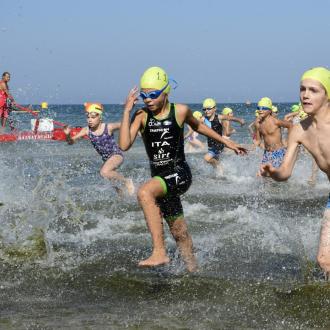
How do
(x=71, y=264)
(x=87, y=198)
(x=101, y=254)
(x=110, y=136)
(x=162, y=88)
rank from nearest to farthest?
(x=162, y=88), (x=71, y=264), (x=101, y=254), (x=110, y=136), (x=87, y=198)

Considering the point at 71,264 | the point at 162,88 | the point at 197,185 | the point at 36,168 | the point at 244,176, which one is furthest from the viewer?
the point at 36,168

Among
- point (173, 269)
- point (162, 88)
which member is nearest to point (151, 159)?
point (162, 88)

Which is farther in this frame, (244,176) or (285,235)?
(244,176)

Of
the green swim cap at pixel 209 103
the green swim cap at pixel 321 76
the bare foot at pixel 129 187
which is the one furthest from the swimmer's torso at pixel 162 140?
the green swim cap at pixel 209 103

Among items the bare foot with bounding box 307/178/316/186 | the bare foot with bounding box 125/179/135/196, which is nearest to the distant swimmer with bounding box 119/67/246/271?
the bare foot with bounding box 125/179/135/196

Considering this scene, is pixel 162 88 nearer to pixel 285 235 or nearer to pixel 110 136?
pixel 285 235

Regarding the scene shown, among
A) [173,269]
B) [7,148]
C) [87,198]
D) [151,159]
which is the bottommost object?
[7,148]

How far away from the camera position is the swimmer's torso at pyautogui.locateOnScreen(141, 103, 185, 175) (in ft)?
19.2

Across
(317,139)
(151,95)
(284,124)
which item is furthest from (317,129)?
(284,124)

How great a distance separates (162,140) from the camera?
586 centimetres

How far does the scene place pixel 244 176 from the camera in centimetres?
1655

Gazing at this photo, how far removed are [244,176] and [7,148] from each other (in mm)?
12099

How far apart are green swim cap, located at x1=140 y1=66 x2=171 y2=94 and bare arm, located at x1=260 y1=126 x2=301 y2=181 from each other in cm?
132

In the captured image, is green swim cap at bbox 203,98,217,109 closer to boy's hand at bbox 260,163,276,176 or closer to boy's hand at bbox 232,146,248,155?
boy's hand at bbox 232,146,248,155
